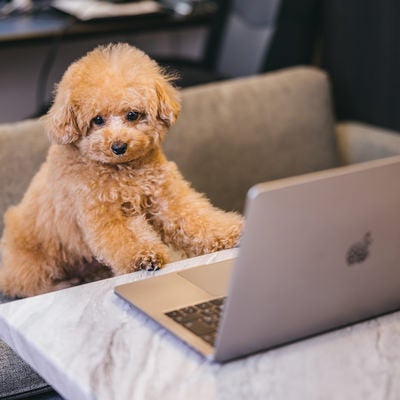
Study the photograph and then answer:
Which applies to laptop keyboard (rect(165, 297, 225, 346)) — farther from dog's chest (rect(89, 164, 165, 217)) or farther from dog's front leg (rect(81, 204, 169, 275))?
dog's chest (rect(89, 164, 165, 217))

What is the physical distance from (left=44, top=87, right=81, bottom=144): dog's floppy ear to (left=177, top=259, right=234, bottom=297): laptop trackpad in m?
0.28

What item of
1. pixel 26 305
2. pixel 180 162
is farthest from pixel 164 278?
pixel 180 162

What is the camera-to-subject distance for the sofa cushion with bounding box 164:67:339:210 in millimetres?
2039

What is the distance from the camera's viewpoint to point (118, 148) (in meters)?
1.26

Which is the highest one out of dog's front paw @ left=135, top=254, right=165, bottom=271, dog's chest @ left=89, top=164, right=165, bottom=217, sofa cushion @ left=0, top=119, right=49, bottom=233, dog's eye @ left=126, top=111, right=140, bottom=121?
dog's eye @ left=126, top=111, right=140, bottom=121

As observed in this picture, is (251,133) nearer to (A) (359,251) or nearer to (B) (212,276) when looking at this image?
(B) (212,276)

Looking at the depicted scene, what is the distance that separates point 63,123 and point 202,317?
403 millimetres

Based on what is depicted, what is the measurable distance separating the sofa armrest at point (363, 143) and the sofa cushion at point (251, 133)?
0.14ft

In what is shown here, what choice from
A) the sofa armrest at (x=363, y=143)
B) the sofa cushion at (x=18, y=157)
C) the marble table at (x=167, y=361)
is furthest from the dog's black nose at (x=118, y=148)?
the sofa armrest at (x=363, y=143)

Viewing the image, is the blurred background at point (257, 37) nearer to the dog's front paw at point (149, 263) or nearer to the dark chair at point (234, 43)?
the dark chair at point (234, 43)

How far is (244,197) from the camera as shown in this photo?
214 cm

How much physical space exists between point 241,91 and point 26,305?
46.6 inches

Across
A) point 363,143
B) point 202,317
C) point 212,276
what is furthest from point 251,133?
point 202,317

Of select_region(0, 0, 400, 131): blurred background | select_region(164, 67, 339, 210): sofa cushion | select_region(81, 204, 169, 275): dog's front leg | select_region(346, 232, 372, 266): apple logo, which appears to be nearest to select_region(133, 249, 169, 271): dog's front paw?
select_region(81, 204, 169, 275): dog's front leg
